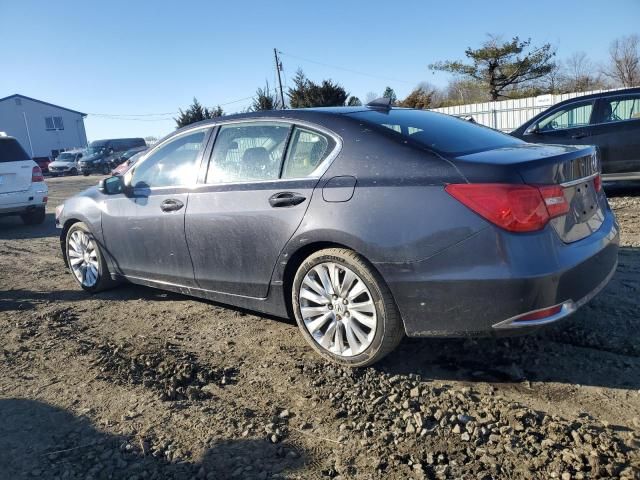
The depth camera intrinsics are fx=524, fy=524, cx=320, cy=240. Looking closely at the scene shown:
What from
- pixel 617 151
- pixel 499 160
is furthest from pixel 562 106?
pixel 499 160

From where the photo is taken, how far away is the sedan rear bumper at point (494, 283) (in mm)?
2658

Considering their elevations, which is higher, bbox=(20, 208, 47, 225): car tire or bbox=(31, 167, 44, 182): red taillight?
bbox=(31, 167, 44, 182): red taillight

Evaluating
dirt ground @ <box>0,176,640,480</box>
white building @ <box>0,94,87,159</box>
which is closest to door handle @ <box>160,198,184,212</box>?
dirt ground @ <box>0,176,640,480</box>

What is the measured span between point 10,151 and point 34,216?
4.41ft

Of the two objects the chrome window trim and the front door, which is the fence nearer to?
the front door

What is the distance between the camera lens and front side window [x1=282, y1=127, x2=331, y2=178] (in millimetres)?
3387

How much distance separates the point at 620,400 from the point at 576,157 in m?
1.34

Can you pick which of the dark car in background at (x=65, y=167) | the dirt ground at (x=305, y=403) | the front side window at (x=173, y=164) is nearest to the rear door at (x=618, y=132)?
the dirt ground at (x=305, y=403)

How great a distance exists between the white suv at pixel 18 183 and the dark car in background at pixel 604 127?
29.5 feet

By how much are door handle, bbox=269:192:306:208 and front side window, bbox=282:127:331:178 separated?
0.14m

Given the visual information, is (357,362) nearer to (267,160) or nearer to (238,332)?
(238,332)

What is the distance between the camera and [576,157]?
118 inches

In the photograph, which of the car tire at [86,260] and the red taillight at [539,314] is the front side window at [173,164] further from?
the red taillight at [539,314]

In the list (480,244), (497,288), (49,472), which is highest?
(480,244)
